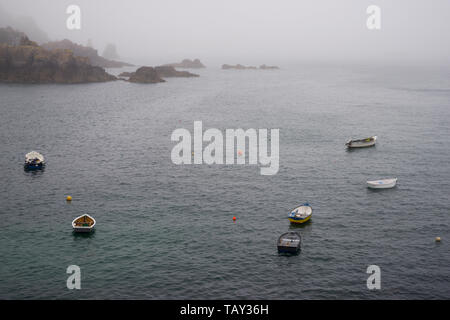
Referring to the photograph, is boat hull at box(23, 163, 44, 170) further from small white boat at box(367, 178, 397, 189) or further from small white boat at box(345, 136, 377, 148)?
small white boat at box(345, 136, 377, 148)

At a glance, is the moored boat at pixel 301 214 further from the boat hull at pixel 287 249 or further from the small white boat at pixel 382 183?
the small white boat at pixel 382 183

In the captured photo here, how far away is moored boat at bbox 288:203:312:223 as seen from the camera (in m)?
66.9

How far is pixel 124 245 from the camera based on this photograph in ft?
197

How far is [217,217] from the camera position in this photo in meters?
70.1

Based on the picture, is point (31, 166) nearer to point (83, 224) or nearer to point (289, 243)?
point (83, 224)

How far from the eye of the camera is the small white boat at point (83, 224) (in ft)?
205

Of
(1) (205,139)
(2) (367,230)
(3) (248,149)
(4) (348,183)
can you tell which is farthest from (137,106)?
(2) (367,230)

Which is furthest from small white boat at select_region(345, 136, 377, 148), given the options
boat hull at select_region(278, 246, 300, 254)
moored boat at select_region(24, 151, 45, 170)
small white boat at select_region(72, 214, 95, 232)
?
moored boat at select_region(24, 151, 45, 170)

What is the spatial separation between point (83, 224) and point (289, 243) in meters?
31.4

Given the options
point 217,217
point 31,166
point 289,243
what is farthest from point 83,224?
point 31,166

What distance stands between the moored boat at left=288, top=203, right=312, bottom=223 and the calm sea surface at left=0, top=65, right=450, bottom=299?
1.57 m

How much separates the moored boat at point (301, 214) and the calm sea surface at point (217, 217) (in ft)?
5.15
